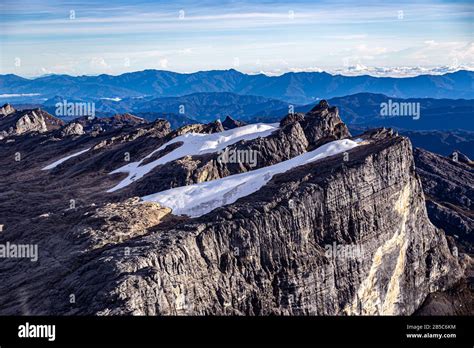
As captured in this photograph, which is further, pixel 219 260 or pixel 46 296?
pixel 219 260

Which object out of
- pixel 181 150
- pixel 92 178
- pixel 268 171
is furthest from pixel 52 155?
pixel 268 171

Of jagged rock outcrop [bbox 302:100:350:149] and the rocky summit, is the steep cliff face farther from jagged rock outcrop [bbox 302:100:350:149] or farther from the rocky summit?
jagged rock outcrop [bbox 302:100:350:149]

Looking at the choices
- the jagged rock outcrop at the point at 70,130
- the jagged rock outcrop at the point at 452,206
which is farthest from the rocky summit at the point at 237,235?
the jagged rock outcrop at the point at 70,130

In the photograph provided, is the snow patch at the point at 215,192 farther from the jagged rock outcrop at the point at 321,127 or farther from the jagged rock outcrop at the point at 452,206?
the jagged rock outcrop at the point at 452,206

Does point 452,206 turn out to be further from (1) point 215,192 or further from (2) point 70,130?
(2) point 70,130

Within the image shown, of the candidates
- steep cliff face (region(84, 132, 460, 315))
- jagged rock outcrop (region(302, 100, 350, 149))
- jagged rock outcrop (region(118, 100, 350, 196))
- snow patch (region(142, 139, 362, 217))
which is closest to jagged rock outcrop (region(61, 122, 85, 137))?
jagged rock outcrop (region(118, 100, 350, 196))

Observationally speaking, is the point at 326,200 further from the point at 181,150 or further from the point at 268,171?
the point at 181,150
